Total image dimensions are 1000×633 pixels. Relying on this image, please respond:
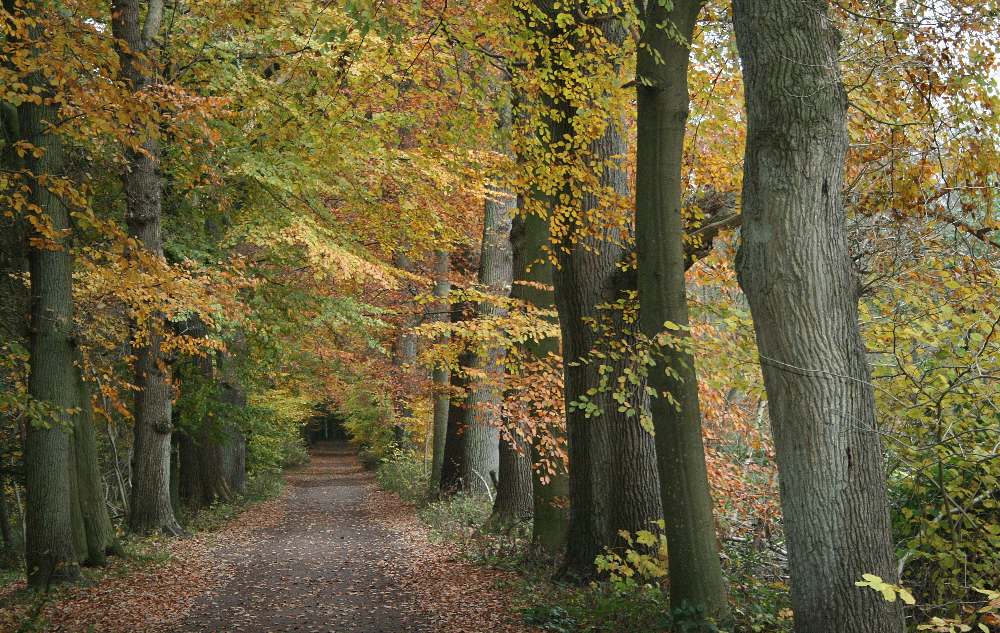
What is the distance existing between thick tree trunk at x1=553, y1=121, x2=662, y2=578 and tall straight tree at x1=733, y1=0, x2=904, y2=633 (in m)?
3.85

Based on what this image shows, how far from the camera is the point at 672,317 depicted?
620cm

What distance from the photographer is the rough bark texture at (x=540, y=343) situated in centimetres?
1049

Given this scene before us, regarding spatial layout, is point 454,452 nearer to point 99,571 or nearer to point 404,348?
point 99,571

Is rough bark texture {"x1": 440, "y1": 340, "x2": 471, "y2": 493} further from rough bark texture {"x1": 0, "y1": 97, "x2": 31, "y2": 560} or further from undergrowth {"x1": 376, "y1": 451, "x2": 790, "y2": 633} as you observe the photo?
rough bark texture {"x1": 0, "y1": 97, "x2": 31, "y2": 560}

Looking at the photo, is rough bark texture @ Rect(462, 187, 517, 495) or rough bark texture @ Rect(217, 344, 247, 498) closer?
rough bark texture @ Rect(462, 187, 517, 495)

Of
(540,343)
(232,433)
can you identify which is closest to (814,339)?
(540,343)

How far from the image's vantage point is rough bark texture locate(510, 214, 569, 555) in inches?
413

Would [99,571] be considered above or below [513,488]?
below

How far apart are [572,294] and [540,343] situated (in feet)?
9.82

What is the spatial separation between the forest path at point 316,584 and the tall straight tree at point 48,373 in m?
1.95

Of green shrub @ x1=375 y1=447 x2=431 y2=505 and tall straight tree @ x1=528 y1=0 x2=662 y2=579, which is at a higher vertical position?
tall straight tree @ x1=528 y1=0 x2=662 y2=579

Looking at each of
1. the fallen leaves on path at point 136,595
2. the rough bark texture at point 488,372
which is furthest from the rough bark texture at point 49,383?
the rough bark texture at point 488,372

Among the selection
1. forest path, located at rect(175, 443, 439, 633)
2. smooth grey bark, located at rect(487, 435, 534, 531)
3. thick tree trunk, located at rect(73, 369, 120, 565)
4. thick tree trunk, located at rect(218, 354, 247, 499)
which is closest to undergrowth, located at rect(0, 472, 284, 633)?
thick tree trunk, located at rect(73, 369, 120, 565)

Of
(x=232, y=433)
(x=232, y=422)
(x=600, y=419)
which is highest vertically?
(x=600, y=419)
